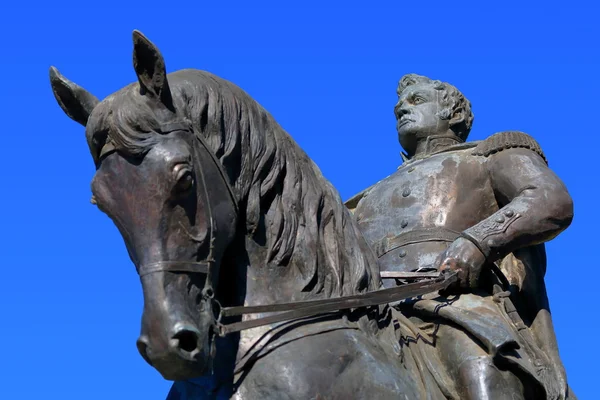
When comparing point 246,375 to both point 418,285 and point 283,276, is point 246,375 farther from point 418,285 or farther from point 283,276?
point 418,285

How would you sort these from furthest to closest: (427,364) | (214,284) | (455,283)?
(455,283)
(427,364)
(214,284)

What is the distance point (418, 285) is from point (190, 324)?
214 centimetres

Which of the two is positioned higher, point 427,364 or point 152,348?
point 427,364

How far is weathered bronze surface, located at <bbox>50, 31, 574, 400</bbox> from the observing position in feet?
19.7

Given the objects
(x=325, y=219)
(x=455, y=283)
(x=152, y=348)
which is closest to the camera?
(x=152, y=348)

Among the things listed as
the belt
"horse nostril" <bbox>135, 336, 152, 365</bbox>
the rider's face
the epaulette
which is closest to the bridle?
"horse nostril" <bbox>135, 336, 152, 365</bbox>

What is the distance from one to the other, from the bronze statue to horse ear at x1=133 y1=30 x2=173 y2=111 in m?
2.46

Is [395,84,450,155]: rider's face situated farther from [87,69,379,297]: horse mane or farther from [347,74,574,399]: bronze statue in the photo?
[87,69,379,297]: horse mane

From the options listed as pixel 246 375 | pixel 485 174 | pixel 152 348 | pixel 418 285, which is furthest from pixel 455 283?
pixel 152 348

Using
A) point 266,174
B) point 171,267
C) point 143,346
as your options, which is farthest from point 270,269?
point 143,346

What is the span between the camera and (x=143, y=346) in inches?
232

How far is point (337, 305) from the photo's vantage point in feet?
21.5

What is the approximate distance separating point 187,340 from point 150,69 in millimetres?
1420

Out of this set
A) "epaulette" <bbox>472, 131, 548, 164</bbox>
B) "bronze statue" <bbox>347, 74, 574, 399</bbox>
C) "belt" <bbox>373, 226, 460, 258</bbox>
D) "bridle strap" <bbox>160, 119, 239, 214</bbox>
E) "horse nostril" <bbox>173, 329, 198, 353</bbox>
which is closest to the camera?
"horse nostril" <bbox>173, 329, 198, 353</bbox>
